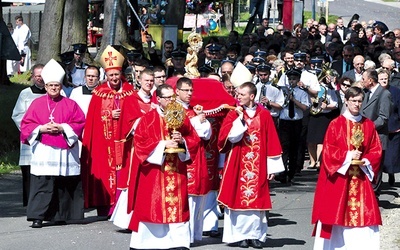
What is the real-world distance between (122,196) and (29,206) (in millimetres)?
1080

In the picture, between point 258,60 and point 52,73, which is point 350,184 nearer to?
point 52,73

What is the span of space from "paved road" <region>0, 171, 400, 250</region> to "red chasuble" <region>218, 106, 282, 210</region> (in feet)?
1.76

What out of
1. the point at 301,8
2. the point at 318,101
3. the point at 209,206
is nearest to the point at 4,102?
the point at 318,101

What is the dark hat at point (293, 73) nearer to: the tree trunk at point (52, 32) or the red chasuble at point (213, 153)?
the red chasuble at point (213, 153)

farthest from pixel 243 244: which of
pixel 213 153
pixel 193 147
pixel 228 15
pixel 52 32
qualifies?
pixel 228 15

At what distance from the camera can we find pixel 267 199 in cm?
1266

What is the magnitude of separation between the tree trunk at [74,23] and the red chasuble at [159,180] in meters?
11.9

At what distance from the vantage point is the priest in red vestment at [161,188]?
11.4 meters

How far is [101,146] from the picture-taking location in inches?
565

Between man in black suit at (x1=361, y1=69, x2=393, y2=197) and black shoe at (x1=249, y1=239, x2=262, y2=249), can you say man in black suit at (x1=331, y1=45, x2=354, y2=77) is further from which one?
black shoe at (x1=249, y1=239, x2=262, y2=249)

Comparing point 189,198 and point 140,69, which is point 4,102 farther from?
point 189,198

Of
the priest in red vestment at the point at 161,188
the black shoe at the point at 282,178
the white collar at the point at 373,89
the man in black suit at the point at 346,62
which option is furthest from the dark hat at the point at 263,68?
the priest in red vestment at the point at 161,188

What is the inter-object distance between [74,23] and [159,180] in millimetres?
12319

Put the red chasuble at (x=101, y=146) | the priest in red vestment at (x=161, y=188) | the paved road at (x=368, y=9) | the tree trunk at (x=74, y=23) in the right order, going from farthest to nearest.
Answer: the paved road at (x=368, y=9) < the tree trunk at (x=74, y=23) < the red chasuble at (x=101, y=146) < the priest in red vestment at (x=161, y=188)
